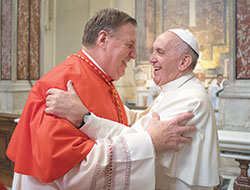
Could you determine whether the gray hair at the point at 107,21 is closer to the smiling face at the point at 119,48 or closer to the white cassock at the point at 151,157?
the smiling face at the point at 119,48

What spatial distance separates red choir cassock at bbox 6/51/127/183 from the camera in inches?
54.6

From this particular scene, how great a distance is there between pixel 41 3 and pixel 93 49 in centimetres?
551

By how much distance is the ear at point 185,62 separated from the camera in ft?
5.65

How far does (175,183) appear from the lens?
64.8 inches

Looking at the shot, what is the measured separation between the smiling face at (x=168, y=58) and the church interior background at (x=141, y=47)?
1.51 meters

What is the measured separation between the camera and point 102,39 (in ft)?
5.88

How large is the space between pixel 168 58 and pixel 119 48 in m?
0.32

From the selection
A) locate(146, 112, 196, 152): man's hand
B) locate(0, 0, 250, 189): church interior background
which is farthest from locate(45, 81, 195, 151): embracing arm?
locate(0, 0, 250, 189): church interior background

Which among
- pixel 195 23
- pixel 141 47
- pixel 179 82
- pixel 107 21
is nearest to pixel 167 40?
pixel 179 82

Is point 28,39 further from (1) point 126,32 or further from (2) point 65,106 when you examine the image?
(2) point 65,106

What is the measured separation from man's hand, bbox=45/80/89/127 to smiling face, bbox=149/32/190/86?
571mm

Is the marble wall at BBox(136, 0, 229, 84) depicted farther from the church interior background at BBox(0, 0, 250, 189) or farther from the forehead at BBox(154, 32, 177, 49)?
the forehead at BBox(154, 32, 177, 49)

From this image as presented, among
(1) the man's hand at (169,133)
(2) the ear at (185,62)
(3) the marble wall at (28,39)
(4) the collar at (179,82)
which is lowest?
(1) the man's hand at (169,133)

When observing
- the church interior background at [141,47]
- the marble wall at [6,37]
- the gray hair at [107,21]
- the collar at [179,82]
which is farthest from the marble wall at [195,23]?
the gray hair at [107,21]
